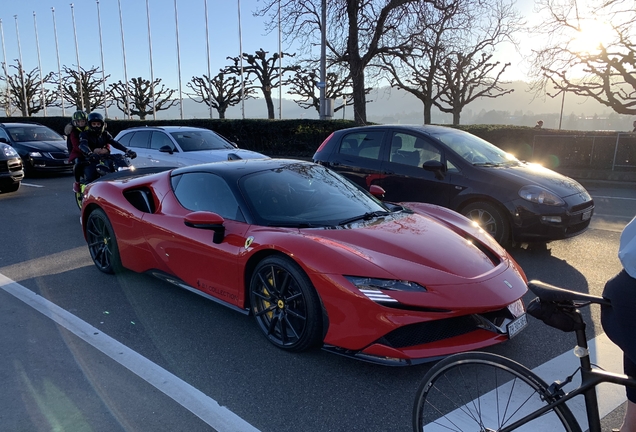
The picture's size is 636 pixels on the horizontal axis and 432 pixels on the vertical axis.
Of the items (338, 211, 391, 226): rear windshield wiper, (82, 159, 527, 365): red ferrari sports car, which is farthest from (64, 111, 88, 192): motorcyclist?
(338, 211, 391, 226): rear windshield wiper

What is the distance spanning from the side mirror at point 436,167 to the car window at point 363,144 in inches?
36.1

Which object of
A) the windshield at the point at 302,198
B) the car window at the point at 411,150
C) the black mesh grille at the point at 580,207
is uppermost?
the car window at the point at 411,150

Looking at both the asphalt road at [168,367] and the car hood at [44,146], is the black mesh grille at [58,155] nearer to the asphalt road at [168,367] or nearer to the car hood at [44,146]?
the car hood at [44,146]

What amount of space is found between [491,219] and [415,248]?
3096 millimetres

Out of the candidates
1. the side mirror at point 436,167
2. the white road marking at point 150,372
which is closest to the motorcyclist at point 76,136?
the white road marking at point 150,372

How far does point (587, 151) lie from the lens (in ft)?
48.8

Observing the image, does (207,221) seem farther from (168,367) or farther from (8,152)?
(8,152)

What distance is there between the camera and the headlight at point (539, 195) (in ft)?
18.7

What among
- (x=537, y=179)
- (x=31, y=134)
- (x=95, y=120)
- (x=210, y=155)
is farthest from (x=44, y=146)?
(x=537, y=179)

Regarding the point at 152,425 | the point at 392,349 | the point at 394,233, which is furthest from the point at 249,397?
the point at 394,233

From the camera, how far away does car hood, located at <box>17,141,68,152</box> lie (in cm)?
1431

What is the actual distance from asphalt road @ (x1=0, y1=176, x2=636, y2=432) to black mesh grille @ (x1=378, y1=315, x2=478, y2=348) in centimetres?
33

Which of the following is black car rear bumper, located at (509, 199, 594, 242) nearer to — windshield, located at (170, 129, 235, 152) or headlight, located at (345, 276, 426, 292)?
headlight, located at (345, 276, 426, 292)

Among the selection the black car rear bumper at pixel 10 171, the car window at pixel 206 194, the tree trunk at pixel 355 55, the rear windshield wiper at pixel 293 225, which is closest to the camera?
the rear windshield wiper at pixel 293 225
